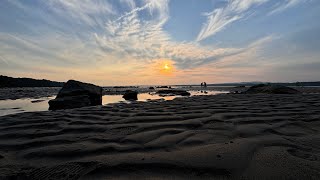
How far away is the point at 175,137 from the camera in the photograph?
8.63ft

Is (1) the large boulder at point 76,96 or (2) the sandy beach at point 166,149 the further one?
(1) the large boulder at point 76,96

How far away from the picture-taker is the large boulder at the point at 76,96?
7961 millimetres

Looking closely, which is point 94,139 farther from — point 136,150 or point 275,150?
point 275,150

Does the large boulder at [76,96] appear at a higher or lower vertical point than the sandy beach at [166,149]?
higher

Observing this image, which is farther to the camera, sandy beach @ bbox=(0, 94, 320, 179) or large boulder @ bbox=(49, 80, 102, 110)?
large boulder @ bbox=(49, 80, 102, 110)

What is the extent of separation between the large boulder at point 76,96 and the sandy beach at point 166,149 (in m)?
4.45

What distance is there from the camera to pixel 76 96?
8.77m

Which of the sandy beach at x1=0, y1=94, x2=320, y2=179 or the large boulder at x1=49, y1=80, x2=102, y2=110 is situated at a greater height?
the large boulder at x1=49, y1=80, x2=102, y2=110

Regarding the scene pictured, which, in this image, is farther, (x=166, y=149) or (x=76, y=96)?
(x=76, y=96)

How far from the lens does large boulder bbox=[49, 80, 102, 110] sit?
26.1 feet

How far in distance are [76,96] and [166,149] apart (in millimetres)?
7307

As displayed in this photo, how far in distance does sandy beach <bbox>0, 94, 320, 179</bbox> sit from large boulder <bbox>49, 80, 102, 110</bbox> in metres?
4.45

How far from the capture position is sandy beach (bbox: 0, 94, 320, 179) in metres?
1.71

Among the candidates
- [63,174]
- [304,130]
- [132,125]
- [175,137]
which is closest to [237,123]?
[304,130]
